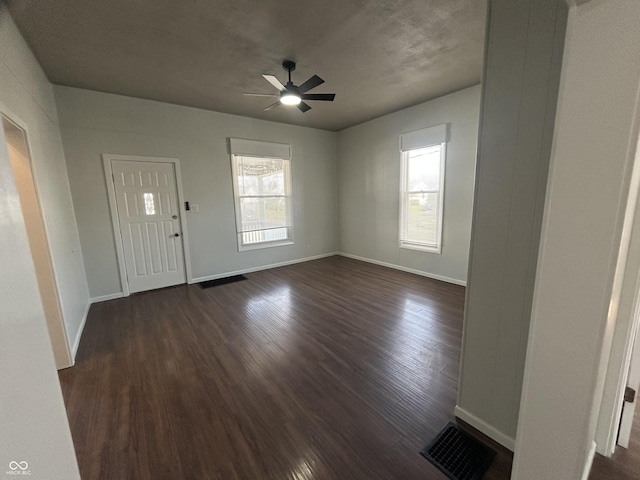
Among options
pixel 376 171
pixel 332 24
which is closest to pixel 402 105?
pixel 376 171

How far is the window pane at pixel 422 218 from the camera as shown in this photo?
441 centimetres

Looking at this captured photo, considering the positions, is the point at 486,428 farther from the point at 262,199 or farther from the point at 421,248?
the point at 262,199

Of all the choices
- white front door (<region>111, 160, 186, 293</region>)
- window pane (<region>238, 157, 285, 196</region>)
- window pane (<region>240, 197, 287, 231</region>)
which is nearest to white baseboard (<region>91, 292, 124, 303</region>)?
white front door (<region>111, 160, 186, 293</region>)

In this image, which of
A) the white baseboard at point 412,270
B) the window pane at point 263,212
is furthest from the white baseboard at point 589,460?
the window pane at point 263,212

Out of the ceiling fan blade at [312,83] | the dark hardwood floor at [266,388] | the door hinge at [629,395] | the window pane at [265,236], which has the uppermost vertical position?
the ceiling fan blade at [312,83]

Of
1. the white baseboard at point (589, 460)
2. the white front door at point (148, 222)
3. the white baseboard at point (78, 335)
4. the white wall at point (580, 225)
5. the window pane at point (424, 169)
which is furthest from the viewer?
the window pane at point (424, 169)

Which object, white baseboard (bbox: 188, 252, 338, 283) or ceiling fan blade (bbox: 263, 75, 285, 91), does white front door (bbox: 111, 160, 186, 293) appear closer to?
white baseboard (bbox: 188, 252, 338, 283)

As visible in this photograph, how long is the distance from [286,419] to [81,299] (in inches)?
121

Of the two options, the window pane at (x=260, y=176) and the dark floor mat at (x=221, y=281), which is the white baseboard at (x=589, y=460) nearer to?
the dark floor mat at (x=221, y=281)

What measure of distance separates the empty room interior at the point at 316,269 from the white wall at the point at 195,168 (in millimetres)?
29

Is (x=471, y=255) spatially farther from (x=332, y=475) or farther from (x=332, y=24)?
(x=332, y=24)

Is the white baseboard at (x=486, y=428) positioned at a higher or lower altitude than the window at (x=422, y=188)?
lower

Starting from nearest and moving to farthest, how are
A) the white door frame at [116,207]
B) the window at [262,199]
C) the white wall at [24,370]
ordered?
the white wall at [24,370]
the white door frame at [116,207]
the window at [262,199]

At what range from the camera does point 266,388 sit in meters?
2.02
